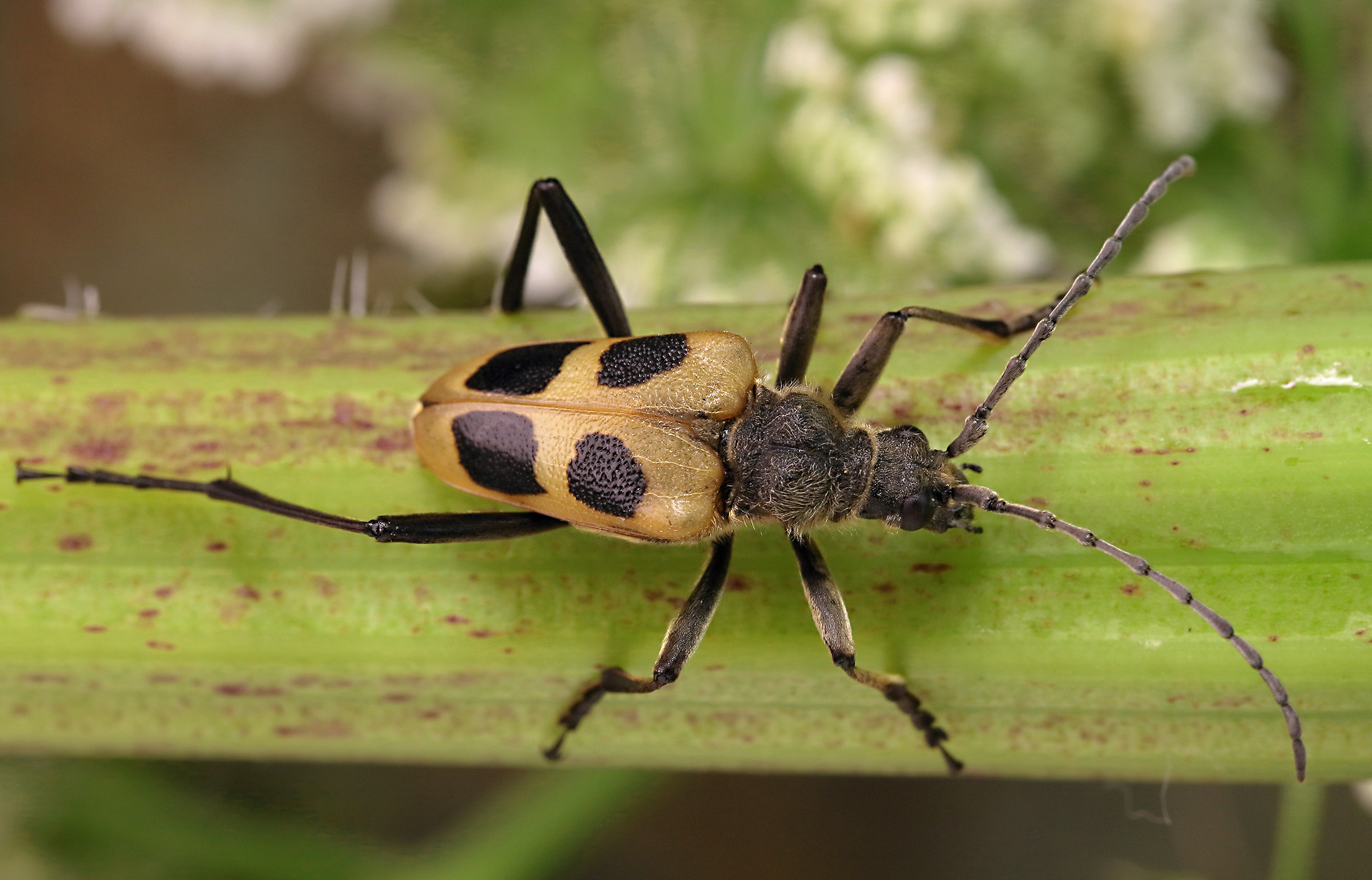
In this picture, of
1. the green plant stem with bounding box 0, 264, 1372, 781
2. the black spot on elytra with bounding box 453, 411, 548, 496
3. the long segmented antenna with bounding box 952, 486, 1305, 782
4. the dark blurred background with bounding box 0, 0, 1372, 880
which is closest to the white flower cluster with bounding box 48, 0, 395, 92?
the dark blurred background with bounding box 0, 0, 1372, 880

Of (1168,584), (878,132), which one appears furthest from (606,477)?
(878,132)

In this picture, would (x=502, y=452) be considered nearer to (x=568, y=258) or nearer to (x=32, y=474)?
(x=568, y=258)

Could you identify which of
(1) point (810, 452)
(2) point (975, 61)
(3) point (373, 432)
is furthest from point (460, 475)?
(2) point (975, 61)

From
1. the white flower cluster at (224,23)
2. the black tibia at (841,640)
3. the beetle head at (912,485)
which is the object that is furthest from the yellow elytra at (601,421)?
the white flower cluster at (224,23)

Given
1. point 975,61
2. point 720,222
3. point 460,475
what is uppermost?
point 975,61

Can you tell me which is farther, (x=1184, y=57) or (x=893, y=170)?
(x=1184, y=57)

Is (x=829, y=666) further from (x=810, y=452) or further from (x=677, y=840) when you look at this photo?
(x=677, y=840)

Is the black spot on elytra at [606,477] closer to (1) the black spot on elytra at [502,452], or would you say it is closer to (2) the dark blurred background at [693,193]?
(1) the black spot on elytra at [502,452]
